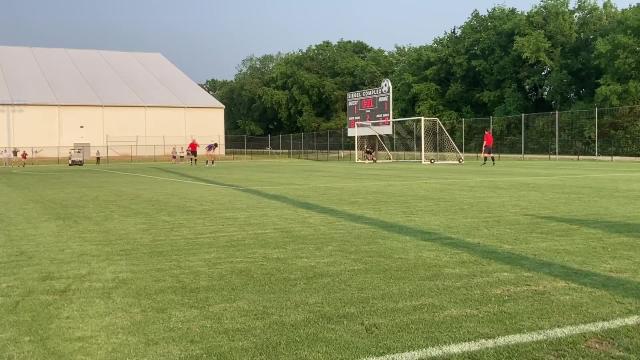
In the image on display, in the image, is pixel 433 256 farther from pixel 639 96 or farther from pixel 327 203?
pixel 639 96

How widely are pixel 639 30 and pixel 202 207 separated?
146 ft

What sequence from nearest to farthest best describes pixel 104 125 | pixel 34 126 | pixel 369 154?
1. pixel 369 154
2. pixel 34 126
3. pixel 104 125

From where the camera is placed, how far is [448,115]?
6169 centimetres

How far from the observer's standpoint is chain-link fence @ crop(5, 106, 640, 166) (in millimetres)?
38312

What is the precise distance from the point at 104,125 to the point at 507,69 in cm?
3797

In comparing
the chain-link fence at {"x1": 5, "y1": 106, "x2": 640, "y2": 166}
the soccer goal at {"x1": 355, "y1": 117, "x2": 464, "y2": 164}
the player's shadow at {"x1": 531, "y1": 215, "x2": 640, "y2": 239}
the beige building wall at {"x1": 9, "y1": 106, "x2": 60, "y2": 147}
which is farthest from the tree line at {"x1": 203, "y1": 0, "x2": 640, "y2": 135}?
the player's shadow at {"x1": 531, "y1": 215, "x2": 640, "y2": 239}

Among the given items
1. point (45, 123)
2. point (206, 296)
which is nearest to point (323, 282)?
point (206, 296)

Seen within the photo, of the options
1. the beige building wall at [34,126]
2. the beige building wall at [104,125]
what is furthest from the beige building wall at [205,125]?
the beige building wall at [34,126]

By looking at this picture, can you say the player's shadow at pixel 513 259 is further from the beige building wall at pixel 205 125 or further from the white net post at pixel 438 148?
the beige building wall at pixel 205 125

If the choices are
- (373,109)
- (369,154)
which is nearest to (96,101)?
(373,109)

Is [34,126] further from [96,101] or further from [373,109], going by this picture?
[373,109]

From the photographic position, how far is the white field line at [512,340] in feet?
12.3

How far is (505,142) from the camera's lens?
45.6 meters

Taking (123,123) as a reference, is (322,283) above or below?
below
